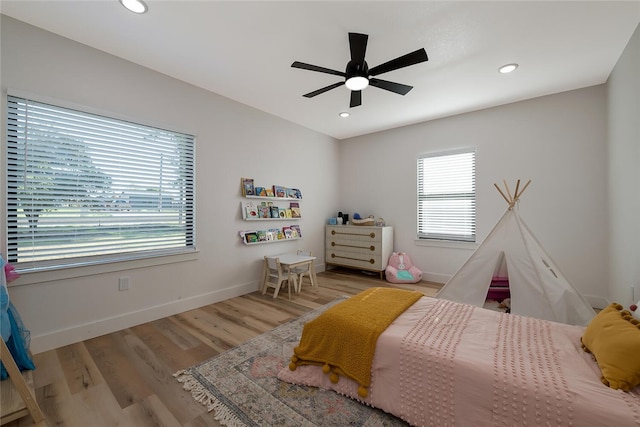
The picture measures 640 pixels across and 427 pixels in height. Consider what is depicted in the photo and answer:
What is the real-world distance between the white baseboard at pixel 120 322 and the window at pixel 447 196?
128 inches

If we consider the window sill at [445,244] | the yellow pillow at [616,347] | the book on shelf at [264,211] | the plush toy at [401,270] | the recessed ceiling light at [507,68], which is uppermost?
the recessed ceiling light at [507,68]

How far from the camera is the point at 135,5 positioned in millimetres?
1854

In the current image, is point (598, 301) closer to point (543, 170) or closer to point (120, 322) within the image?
point (543, 170)

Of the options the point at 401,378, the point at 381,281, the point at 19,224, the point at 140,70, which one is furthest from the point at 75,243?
the point at 381,281

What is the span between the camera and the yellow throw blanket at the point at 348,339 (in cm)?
158

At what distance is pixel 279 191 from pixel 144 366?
2698 mm

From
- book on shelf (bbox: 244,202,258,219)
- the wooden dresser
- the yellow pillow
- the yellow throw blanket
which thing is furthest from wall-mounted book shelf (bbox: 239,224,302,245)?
the yellow pillow

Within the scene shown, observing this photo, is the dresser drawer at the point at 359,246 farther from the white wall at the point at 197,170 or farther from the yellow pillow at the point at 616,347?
the yellow pillow at the point at 616,347

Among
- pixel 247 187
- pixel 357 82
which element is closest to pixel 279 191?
pixel 247 187

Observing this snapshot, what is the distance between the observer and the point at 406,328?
1677 mm

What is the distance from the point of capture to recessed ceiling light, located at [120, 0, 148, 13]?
1824 mm

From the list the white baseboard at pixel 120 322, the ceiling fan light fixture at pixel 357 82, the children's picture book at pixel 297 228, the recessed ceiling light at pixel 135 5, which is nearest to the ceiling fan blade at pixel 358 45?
the ceiling fan light fixture at pixel 357 82

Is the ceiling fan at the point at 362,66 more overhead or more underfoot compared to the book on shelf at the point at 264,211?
more overhead

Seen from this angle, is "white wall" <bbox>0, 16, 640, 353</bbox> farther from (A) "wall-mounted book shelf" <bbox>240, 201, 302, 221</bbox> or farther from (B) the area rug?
(B) the area rug
